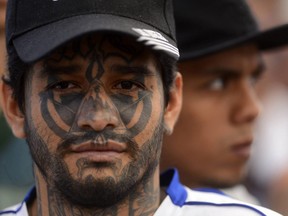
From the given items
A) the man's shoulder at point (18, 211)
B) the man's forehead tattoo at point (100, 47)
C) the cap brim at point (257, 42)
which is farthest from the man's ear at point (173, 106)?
the cap brim at point (257, 42)

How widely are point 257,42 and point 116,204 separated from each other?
1.82 m

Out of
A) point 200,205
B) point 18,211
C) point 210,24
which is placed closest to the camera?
point 200,205

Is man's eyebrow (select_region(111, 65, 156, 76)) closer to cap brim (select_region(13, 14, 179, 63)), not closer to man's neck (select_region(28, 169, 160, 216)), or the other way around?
cap brim (select_region(13, 14, 179, 63))

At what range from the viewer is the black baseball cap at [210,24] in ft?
16.1

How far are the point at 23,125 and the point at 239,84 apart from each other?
61.7 inches

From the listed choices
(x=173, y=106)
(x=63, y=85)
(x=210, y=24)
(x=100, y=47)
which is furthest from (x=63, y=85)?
(x=210, y=24)

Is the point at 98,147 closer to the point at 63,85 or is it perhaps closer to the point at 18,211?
the point at 63,85

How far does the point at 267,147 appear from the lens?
6719 millimetres

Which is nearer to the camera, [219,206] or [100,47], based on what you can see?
[100,47]

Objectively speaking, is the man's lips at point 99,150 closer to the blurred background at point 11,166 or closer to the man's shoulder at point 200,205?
the man's shoulder at point 200,205

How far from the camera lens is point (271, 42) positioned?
16.9 feet

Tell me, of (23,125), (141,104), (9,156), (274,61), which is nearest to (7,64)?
(23,125)

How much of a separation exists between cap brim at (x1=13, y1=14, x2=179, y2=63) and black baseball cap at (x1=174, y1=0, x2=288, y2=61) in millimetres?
1417

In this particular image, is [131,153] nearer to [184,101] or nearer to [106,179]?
[106,179]
